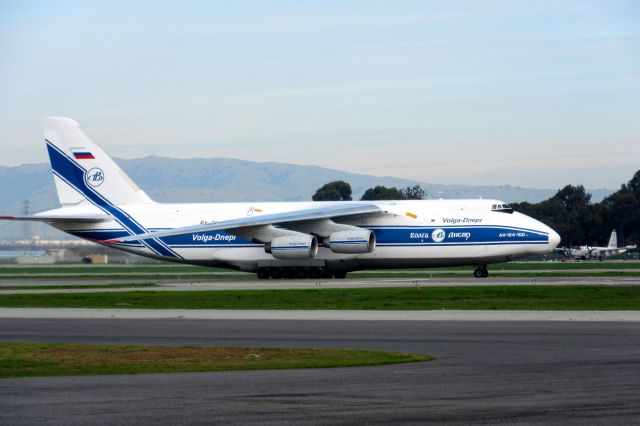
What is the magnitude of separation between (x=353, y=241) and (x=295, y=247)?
9.06 feet

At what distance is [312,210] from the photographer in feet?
182

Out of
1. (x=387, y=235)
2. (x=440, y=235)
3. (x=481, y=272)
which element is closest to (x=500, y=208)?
(x=481, y=272)

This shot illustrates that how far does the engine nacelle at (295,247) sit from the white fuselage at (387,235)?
4.77 feet

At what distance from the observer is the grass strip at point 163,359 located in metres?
17.8

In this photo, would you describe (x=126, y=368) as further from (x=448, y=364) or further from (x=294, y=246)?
(x=294, y=246)

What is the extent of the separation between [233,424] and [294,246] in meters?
41.1

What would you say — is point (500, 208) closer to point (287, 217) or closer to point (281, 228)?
point (287, 217)

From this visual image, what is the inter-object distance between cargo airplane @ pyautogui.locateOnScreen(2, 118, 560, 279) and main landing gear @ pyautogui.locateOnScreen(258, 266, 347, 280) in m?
0.05

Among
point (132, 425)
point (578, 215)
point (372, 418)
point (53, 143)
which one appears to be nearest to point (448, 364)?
point (372, 418)

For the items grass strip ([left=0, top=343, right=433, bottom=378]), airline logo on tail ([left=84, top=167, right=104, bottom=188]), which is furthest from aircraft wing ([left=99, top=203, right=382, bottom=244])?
grass strip ([left=0, top=343, right=433, bottom=378])

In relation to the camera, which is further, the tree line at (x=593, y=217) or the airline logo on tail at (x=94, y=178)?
the tree line at (x=593, y=217)

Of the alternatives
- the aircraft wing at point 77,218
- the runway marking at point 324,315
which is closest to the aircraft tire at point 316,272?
the aircraft wing at point 77,218

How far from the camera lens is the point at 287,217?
178 ft

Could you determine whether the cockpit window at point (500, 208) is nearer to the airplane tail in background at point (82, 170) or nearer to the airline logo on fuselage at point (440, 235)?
the airline logo on fuselage at point (440, 235)
